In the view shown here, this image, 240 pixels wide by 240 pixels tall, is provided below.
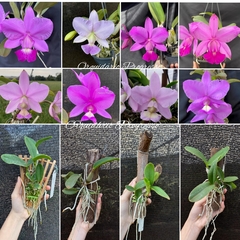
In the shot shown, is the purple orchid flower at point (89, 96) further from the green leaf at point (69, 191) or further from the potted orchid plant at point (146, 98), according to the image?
the green leaf at point (69, 191)

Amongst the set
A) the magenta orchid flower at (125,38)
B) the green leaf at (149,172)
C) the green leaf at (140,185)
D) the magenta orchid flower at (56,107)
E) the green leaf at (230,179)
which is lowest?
the green leaf at (140,185)

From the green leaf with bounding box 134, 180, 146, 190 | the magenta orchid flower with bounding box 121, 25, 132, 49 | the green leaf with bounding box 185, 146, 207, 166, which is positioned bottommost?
the green leaf with bounding box 134, 180, 146, 190

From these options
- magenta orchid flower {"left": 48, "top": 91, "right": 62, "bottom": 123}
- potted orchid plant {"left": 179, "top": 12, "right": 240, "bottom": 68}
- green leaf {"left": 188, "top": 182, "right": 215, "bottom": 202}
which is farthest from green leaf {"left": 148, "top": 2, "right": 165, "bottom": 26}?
green leaf {"left": 188, "top": 182, "right": 215, "bottom": 202}

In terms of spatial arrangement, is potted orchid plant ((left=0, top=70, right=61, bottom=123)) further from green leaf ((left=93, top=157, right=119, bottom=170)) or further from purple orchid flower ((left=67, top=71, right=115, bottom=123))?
green leaf ((left=93, top=157, right=119, bottom=170))

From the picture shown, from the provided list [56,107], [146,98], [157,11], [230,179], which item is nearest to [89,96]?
[56,107]

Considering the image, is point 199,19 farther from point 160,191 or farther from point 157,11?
point 160,191

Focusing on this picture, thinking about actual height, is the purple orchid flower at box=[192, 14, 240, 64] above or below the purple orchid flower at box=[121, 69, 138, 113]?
above

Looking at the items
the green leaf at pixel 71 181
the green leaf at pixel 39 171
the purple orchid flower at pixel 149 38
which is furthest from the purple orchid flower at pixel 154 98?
the green leaf at pixel 39 171
